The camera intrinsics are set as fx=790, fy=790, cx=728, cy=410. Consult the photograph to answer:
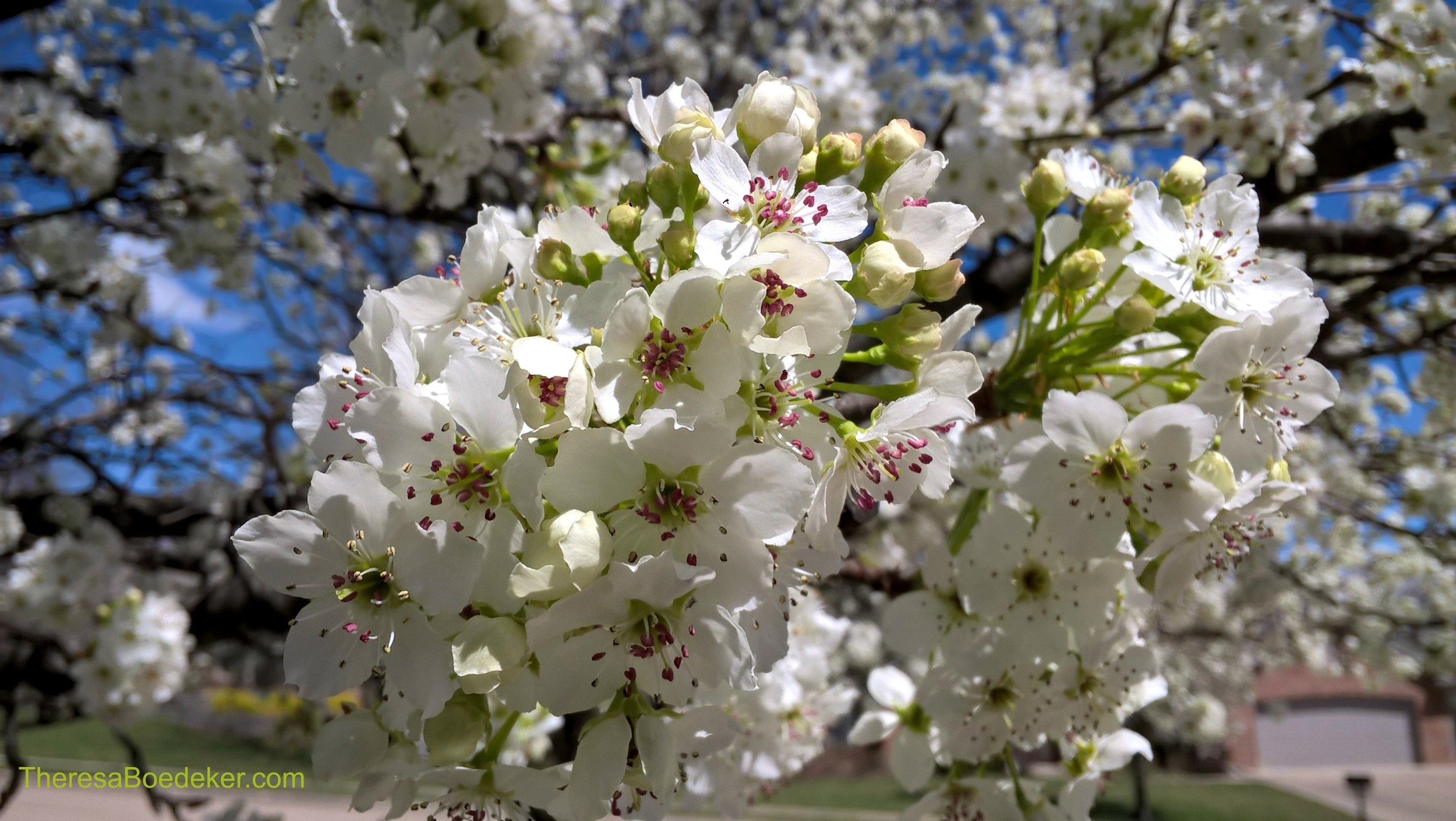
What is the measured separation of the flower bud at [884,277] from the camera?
2.94ft

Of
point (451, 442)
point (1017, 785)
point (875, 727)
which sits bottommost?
point (875, 727)

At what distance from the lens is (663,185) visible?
38.8 inches

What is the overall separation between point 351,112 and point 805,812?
418 inches

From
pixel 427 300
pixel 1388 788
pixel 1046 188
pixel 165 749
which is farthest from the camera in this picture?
pixel 1388 788

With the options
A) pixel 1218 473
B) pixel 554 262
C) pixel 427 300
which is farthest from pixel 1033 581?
pixel 427 300

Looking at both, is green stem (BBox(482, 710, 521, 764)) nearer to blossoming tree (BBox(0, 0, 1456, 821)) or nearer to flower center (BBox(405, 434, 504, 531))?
blossoming tree (BBox(0, 0, 1456, 821))

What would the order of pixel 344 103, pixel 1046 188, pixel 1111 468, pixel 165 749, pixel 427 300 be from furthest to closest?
pixel 165 749
pixel 344 103
pixel 1046 188
pixel 1111 468
pixel 427 300

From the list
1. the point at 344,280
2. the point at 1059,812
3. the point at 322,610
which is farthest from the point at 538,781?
the point at 344,280

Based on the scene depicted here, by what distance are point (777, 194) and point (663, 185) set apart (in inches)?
5.9

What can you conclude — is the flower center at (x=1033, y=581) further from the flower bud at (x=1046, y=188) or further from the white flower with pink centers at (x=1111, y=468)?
the flower bud at (x=1046, y=188)

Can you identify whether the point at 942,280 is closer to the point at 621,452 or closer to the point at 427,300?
the point at 621,452

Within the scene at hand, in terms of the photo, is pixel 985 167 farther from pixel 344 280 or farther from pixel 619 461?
pixel 344 280

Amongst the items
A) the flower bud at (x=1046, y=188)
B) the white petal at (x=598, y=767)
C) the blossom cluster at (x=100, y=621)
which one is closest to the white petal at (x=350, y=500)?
the white petal at (x=598, y=767)

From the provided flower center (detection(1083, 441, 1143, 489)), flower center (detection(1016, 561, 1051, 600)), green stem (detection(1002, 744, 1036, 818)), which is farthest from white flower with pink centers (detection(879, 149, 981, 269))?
green stem (detection(1002, 744, 1036, 818))
